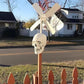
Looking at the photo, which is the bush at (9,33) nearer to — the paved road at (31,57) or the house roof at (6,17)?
the house roof at (6,17)

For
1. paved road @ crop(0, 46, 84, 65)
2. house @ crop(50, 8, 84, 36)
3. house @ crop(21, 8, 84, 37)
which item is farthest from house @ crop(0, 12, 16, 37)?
paved road @ crop(0, 46, 84, 65)

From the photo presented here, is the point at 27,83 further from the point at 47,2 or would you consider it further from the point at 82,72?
the point at 47,2

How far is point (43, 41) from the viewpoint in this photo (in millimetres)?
3820

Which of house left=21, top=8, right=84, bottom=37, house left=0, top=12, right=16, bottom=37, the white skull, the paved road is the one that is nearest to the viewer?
the white skull

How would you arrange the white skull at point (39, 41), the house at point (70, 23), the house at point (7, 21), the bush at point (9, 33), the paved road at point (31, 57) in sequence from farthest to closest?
the house at point (70, 23), the house at point (7, 21), the bush at point (9, 33), the paved road at point (31, 57), the white skull at point (39, 41)

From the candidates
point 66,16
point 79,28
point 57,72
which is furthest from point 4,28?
point 57,72

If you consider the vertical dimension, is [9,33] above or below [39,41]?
below

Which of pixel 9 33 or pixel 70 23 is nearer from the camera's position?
pixel 9 33

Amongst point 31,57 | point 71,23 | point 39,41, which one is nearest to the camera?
point 39,41

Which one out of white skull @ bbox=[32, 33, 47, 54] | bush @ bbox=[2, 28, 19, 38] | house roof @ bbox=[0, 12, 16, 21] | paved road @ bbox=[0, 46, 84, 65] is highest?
white skull @ bbox=[32, 33, 47, 54]

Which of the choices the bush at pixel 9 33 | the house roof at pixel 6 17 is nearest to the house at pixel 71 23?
the bush at pixel 9 33

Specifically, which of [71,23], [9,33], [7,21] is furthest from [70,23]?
[9,33]

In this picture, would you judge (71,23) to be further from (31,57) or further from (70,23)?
(31,57)

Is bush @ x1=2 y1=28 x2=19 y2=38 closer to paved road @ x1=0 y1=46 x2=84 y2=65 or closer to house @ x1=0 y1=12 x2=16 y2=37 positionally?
house @ x1=0 y1=12 x2=16 y2=37
